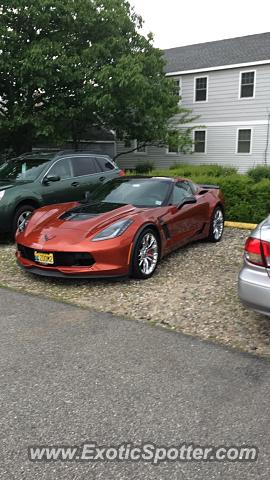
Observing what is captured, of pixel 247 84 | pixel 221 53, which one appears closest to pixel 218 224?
pixel 247 84

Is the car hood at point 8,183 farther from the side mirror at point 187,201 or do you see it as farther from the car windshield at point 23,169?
the side mirror at point 187,201

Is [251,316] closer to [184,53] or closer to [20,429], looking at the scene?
[20,429]

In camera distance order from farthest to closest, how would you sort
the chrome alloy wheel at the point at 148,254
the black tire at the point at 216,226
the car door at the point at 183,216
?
the black tire at the point at 216,226, the car door at the point at 183,216, the chrome alloy wheel at the point at 148,254

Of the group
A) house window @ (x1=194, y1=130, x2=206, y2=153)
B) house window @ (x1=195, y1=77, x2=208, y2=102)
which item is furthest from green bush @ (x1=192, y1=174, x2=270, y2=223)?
house window @ (x1=195, y1=77, x2=208, y2=102)

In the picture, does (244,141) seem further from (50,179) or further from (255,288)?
(255,288)

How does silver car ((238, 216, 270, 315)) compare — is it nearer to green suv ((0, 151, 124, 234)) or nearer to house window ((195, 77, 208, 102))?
green suv ((0, 151, 124, 234))

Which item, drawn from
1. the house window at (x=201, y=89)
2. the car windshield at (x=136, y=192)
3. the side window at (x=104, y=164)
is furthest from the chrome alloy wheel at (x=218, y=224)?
the house window at (x=201, y=89)

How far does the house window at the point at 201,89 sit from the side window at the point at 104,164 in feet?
54.5

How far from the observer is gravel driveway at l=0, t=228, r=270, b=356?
4.39 metres

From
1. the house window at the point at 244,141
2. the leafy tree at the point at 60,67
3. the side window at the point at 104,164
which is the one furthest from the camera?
the house window at the point at 244,141

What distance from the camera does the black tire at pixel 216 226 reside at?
7.88m

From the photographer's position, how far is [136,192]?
22.1ft

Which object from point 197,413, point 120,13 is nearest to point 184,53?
point 120,13

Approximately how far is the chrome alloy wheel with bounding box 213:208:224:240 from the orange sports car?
54 centimetres
